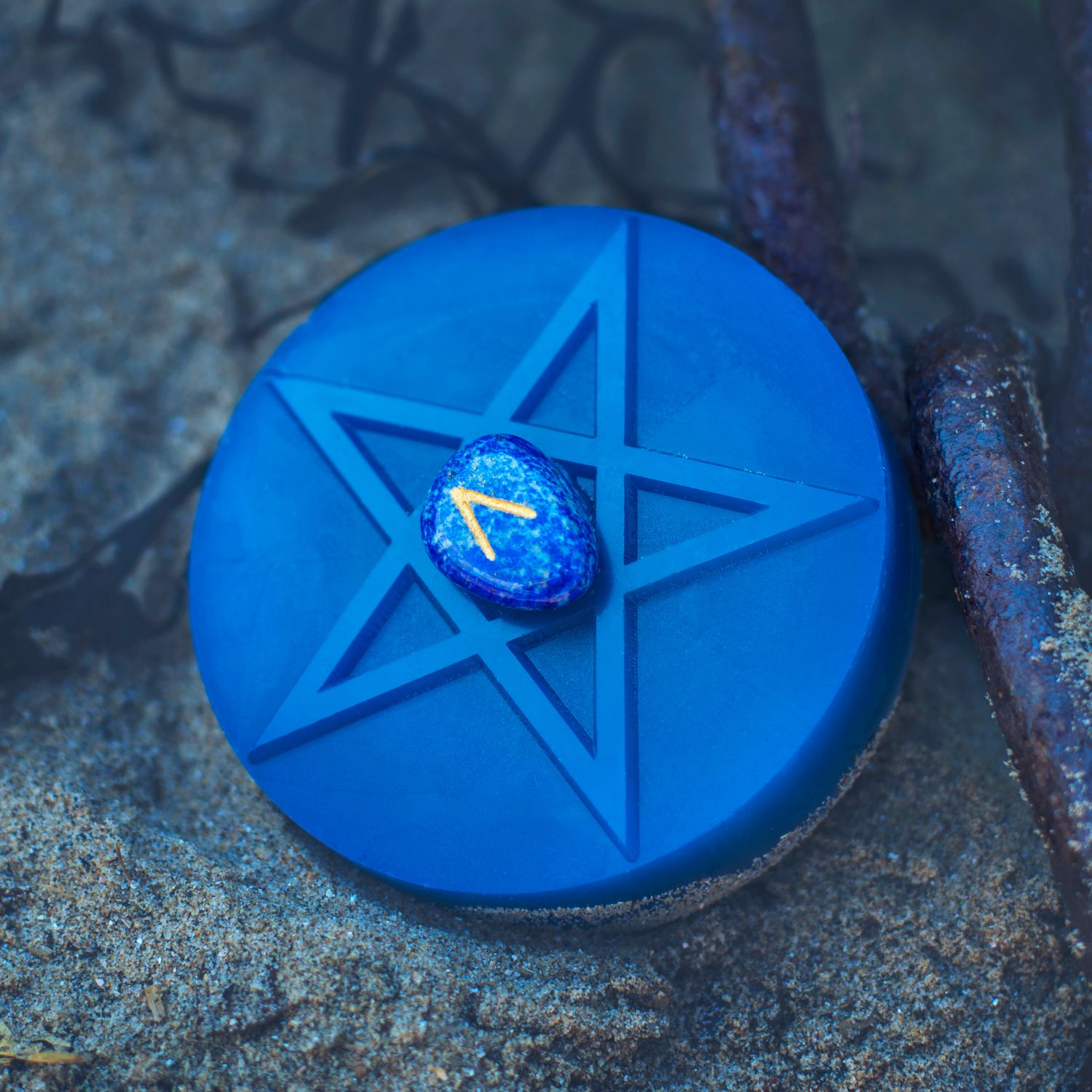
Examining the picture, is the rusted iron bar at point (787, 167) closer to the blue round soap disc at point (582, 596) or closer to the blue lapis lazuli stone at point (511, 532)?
the blue round soap disc at point (582, 596)

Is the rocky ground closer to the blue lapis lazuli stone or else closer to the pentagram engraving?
the pentagram engraving

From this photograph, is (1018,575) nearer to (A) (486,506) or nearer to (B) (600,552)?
(B) (600,552)

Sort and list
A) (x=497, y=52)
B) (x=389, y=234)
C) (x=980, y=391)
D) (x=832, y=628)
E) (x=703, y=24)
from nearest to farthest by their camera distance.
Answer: (x=832, y=628), (x=980, y=391), (x=703, y=24), (x=389, y=234), (x=497, y=52)

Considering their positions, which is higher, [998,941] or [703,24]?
[703,24]

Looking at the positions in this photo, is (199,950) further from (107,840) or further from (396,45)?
(396,45)

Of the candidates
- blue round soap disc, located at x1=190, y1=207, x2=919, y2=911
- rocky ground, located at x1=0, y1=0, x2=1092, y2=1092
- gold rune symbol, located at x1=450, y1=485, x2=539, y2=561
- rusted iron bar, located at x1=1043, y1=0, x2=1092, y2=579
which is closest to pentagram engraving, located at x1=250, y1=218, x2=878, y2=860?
blue round soap disc, located at x1=190, y1=207, x2=919, y2=911

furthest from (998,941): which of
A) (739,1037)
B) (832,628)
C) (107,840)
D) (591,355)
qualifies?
(107,840)
